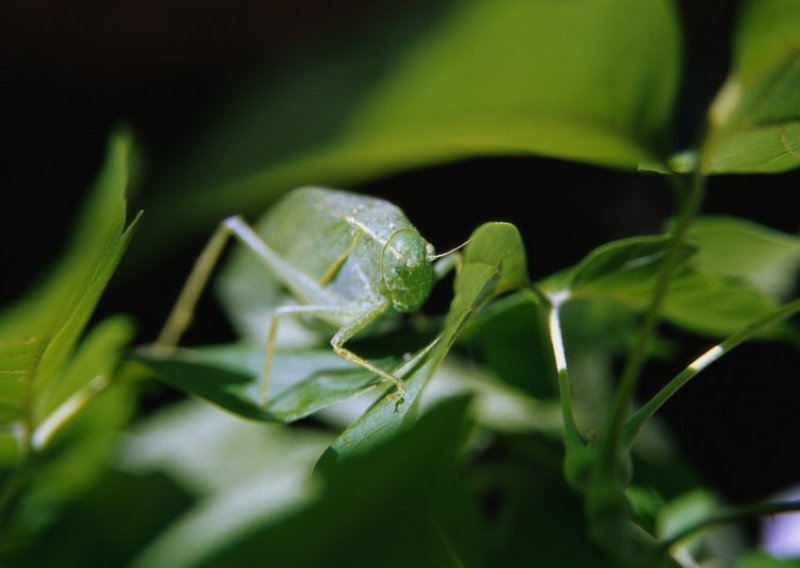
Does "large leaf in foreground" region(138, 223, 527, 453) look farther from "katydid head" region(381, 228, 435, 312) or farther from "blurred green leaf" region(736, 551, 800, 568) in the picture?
"blurred green leaf" region(736, 551, 800, 568)

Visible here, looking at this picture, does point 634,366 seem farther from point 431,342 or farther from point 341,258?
point 341,258

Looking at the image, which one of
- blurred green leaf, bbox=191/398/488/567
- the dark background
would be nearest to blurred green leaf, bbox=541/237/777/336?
blurred green leaf, bbox=191/398/488/567

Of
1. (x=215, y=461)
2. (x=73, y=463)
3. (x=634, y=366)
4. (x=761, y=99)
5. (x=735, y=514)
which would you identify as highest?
(x=761, y=99)

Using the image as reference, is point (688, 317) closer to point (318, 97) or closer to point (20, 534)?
point (318, 97)

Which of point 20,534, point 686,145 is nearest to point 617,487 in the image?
point 20,534

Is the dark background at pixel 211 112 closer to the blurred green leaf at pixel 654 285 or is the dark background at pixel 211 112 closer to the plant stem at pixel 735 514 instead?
the blurred green leaf at pixel 654 285

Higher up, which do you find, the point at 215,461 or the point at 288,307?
the point at 288,307

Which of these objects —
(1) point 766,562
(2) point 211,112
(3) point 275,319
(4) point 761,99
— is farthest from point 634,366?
(2) point 211,112
